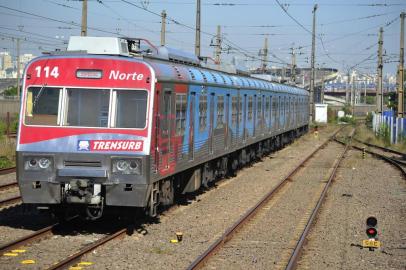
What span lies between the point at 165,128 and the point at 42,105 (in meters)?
2.08

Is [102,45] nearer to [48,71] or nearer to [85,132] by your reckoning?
[48,71]

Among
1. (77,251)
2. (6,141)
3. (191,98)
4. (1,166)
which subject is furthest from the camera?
(6,141)

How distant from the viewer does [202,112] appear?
46.0 feet

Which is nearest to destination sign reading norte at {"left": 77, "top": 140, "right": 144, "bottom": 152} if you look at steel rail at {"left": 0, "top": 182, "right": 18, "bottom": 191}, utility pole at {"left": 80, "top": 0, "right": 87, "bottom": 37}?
steel rail at {"left": 0, "top": 182, "right": 18, "bottom": 191}

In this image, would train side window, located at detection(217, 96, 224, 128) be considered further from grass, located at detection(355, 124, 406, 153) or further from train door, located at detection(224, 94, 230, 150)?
grass, located at detection(355, 124, 406, 153)

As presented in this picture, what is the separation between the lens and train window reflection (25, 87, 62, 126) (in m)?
10.1

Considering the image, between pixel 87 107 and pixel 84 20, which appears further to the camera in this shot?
pixel 84 20

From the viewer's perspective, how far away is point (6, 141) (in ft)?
79.4

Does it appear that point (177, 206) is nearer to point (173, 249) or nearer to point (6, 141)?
point (173, 249)

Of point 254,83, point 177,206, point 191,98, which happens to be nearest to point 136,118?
point 191,98

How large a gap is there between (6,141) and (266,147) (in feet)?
33.2

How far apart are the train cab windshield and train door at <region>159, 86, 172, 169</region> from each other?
697 millimetres

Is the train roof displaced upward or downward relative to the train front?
upward

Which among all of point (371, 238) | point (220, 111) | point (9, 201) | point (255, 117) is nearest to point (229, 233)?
point (371, 238)
